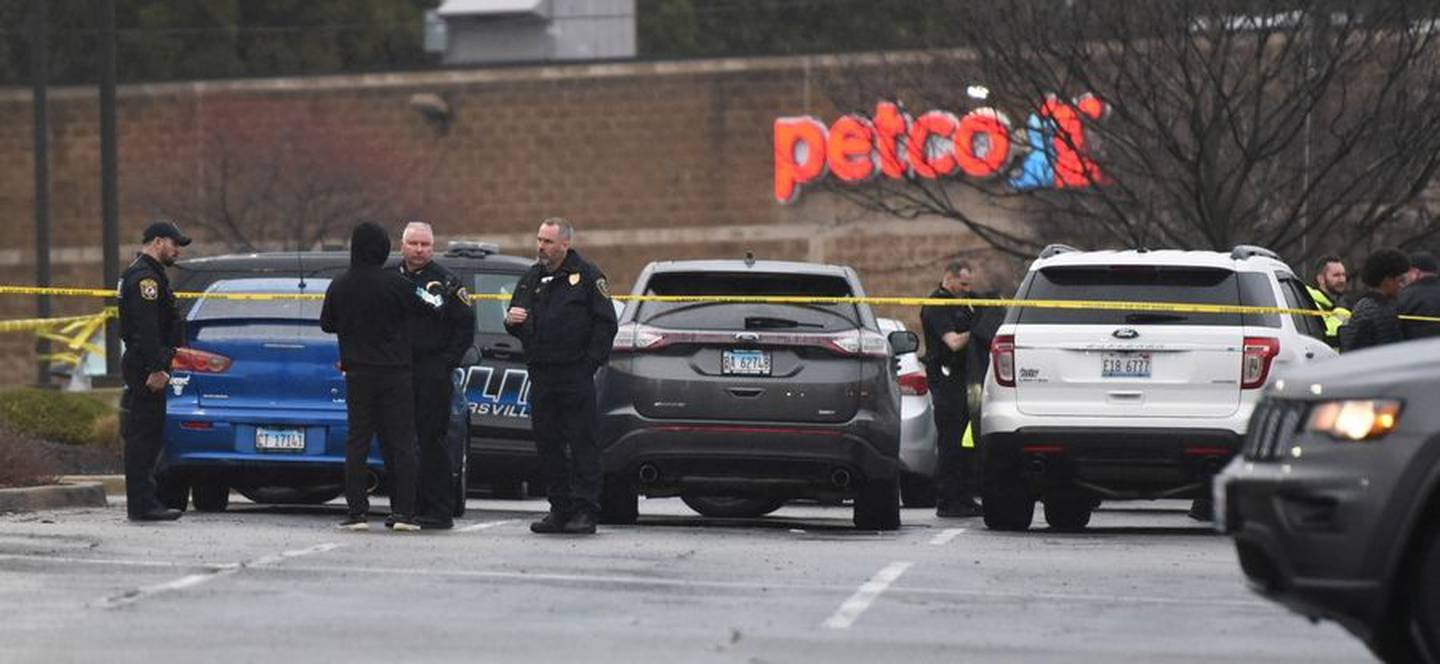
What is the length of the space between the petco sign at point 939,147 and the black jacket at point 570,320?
1531 centimetres

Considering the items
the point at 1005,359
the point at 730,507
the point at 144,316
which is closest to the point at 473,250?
the point at 730,507

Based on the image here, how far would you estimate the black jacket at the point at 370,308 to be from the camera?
54.5ft

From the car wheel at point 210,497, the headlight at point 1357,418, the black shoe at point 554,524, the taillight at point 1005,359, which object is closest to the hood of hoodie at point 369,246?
the black shoe at point 554,524

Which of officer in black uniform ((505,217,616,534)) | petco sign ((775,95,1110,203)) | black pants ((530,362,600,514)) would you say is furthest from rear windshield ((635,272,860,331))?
petco sign ((775,95,1110,203))

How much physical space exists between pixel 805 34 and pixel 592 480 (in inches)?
2280

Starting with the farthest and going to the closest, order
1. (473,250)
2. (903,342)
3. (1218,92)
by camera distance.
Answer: (1218,92), (473,250), (903,342)

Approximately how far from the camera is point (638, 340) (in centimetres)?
1723

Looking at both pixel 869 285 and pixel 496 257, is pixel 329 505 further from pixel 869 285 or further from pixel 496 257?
pixel 869 285

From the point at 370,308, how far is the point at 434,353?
55 cm

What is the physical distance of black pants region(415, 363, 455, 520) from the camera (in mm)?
16984

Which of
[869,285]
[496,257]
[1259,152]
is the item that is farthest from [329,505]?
[869,285]

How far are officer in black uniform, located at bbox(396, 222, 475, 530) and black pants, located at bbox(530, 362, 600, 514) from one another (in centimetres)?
50

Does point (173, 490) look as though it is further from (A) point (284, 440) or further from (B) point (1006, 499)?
(B) point (1006, 499)

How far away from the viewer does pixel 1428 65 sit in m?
31.9
